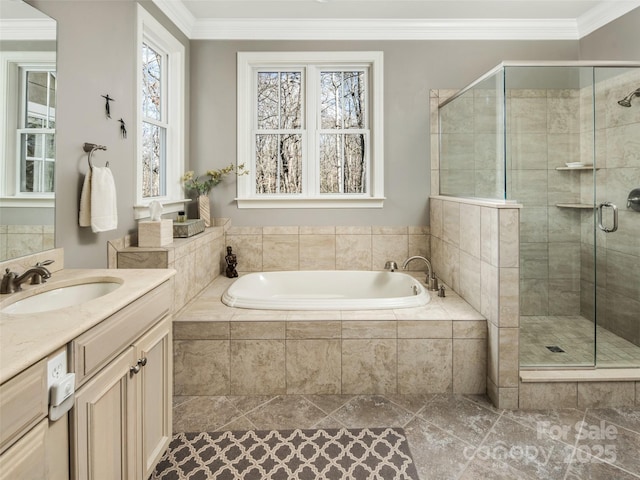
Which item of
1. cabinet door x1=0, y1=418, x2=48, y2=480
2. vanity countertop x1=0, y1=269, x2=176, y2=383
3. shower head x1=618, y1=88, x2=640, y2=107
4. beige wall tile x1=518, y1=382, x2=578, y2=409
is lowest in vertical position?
beige wall tile x1=518, y1=382, x2=578, y2=409

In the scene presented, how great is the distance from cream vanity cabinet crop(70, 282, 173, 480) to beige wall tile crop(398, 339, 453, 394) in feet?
4.32

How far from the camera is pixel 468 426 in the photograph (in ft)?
6.72

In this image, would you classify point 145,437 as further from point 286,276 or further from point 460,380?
point 286,276

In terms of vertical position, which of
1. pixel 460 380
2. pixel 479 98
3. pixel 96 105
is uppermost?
pixel 479 98

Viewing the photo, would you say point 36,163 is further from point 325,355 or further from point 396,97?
point 396,97

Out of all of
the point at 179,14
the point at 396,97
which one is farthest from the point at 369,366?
the point at 179,14

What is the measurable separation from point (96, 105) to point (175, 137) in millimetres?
1173

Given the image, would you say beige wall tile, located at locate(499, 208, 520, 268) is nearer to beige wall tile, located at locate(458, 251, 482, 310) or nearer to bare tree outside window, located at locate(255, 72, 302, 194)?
beige wall tile, located at locate(458, 251, 482, 310)

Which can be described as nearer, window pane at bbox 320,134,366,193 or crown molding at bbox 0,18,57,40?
crown molding at bbox 0,18,57,40

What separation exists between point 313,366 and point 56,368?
1.57 meters

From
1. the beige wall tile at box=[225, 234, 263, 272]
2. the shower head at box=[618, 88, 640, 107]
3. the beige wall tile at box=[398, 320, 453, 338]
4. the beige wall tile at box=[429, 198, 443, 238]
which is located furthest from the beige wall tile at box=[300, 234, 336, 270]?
the shower head at box=[618, 88, 640, 107]

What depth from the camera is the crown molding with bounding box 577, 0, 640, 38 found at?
9.53 feet

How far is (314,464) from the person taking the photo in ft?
5.77

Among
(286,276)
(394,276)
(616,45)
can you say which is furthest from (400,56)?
(286,276)
